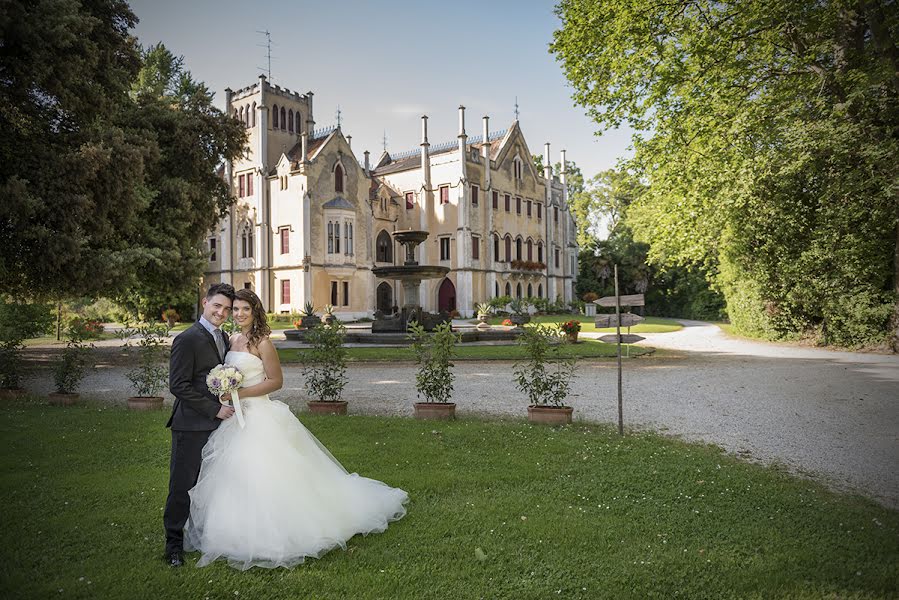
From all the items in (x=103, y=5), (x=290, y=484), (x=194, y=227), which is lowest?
(x=290, y=484)

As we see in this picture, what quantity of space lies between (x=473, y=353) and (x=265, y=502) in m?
13.2

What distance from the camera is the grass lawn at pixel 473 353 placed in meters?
16.2

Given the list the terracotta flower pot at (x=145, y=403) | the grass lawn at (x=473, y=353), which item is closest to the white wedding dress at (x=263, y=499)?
the terracotta flower pot at (x=145, y=403)

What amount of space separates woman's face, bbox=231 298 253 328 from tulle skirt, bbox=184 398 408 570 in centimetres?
62

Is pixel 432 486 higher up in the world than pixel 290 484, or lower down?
lower down

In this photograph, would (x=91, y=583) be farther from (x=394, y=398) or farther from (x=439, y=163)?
(x=439, y=163)

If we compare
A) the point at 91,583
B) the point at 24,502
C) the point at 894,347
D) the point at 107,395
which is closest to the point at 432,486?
the point at 91,583

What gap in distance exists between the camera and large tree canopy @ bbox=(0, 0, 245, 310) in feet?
35.6

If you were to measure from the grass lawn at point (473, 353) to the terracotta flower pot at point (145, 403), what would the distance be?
576 cm

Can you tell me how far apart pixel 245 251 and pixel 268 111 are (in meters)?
9.38

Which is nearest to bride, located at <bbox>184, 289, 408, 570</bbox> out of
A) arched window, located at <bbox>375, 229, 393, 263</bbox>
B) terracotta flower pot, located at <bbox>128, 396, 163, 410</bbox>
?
terracotta flower pot, located at <bbox>128, 396, 163, 410</bbox>

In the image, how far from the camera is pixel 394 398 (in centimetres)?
1057

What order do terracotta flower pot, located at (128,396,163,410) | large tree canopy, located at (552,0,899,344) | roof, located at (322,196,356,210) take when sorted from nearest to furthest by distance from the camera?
terracotta flower pot, located at (128,396,163,410) < large tree canopy, located at (552,0,899,344) < roof, located at (322,196,356,210)

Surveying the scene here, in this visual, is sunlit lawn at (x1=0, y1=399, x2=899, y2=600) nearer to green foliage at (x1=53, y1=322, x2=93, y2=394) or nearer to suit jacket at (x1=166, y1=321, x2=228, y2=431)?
suit jacket at (x1=166, y1=321, x2=228, y2=431)
